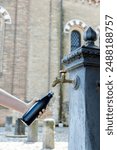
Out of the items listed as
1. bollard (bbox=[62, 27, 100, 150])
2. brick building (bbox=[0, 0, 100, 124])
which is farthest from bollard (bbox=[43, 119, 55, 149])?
brick building (bbox=[0, 0, 100, 124])

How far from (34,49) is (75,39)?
3103mm

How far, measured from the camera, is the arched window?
1888 cm

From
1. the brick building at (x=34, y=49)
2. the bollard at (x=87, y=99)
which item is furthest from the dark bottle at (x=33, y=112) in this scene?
the brick building at (x=34, y=49)

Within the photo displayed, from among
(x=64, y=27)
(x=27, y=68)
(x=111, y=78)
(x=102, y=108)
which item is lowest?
(x=102, y=108)

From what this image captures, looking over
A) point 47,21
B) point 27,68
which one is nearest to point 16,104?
point 27,68

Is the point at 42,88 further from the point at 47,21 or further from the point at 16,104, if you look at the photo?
the point at 16,104

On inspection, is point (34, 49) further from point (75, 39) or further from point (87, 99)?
point (87, 99)

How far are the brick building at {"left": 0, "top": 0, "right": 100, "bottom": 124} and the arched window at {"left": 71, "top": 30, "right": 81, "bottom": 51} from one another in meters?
0.42

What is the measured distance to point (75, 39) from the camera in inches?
749

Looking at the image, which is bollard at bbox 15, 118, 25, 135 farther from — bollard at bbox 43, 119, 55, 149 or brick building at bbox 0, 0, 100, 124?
brick building at bbox 0, 0, 100, 124

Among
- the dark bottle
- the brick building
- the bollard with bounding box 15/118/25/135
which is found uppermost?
the brick building

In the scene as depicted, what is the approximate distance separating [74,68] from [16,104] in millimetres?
667

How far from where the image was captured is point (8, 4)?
17281 millimetres

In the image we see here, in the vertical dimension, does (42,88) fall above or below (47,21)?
below
